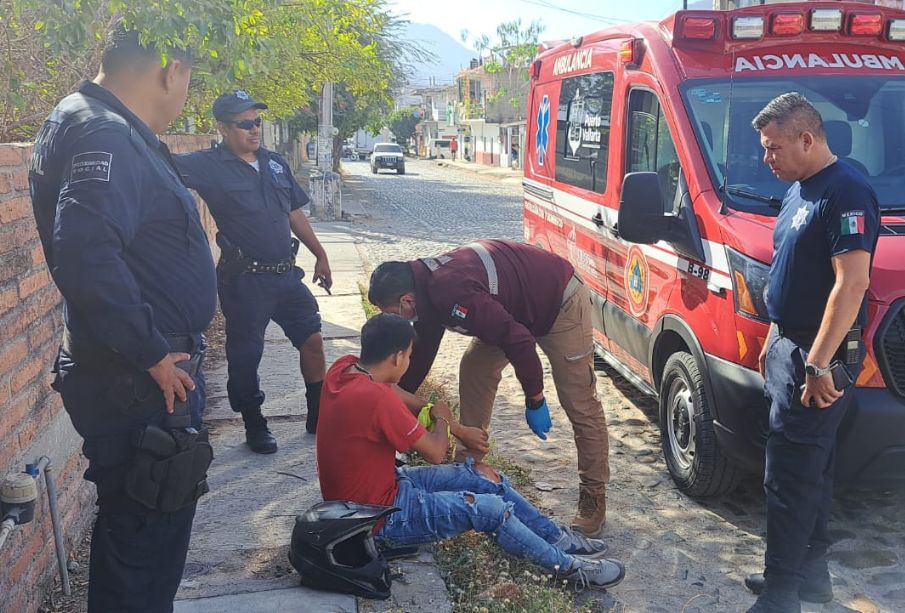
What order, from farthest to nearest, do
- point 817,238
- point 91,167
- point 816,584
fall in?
point 816,584
point 817,238
point 91,167

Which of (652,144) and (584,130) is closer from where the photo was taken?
(652,144)

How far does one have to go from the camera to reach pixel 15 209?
319 cm

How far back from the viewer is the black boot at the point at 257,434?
4.91 m

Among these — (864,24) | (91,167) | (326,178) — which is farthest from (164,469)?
(326,178)

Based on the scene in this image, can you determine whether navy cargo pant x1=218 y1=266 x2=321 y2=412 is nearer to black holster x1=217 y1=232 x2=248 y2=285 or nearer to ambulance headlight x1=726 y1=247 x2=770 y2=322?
black holster x1=217 y1=232 x2=248 y2=285

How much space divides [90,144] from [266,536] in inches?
84.2

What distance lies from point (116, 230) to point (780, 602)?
2.65m

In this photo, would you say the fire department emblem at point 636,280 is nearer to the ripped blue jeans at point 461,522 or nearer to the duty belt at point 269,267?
the ripped blue jeans at point 461,522


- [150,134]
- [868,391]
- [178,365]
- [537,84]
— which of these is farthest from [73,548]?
[537,84]

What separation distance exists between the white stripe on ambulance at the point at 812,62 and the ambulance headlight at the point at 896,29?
132 mm

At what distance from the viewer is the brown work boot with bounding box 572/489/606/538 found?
13.4ft

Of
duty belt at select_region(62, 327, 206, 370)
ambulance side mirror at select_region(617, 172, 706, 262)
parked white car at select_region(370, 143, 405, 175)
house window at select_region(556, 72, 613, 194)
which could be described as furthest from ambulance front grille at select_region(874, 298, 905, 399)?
parked white car at select_region(370, 143, 405, 175)

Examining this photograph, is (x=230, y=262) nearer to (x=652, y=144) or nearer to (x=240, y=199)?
(x=240, y=199)

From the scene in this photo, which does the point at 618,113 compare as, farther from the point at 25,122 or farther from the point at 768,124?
the point at 25,122
